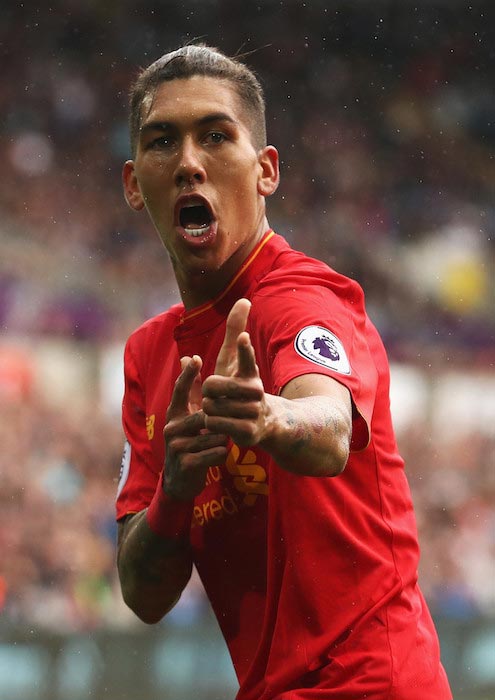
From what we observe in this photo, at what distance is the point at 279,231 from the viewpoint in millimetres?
12578

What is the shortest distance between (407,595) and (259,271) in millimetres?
731

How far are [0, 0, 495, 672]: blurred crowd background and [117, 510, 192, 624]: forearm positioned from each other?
15.2ft

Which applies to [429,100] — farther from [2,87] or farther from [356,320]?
[356,320]

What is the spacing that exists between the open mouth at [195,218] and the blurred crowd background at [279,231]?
5.03m

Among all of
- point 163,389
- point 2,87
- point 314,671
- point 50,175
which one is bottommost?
point 314,671

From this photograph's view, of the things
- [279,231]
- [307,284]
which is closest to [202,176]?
[307,284]

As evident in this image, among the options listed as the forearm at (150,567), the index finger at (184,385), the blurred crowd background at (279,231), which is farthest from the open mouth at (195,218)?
the blurred crowd background at (279,231)

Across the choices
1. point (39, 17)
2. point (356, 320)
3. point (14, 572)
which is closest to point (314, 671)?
point (356, 320)

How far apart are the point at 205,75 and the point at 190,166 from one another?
0.78 feet

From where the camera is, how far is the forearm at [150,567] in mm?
2664

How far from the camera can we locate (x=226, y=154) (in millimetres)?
2621

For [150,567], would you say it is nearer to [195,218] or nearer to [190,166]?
[195,218]

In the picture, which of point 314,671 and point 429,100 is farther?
point 429,100

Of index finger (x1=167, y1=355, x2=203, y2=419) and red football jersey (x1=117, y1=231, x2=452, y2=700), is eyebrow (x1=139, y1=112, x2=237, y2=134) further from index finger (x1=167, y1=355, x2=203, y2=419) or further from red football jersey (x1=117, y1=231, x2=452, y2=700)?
index finger (x1=167, y1=355, x2=203, y2=419)
